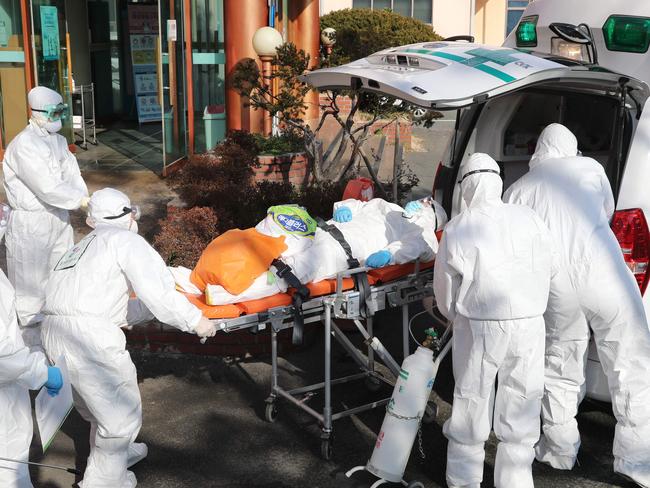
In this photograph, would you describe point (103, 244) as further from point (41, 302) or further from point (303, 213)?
point (41, 302)

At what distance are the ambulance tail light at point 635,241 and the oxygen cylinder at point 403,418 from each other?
1.21 meters

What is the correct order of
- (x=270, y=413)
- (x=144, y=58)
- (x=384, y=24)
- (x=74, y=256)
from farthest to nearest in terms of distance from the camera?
1. (x=384, y=24)
2. (x=144, y=58)
3. (x=270, y=413)
4. (x=74, y=256)

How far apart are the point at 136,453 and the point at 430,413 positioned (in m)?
1.75

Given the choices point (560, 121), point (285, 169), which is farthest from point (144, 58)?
point (560, 121)

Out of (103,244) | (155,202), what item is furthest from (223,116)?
(103,244)

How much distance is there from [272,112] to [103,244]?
494 centimetres

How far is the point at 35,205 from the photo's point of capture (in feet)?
19.5

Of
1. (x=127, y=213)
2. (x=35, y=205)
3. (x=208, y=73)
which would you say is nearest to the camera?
(x=127, y=213)

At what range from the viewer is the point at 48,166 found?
5926 mm

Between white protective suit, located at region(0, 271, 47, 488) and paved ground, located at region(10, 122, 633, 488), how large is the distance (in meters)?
0.65

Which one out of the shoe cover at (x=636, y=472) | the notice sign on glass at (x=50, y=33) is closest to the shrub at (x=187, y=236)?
the shoe cover at (x=636, y=472)

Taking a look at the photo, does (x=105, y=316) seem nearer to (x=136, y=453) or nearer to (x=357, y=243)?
(x=136, y=453)

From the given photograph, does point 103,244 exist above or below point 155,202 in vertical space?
above

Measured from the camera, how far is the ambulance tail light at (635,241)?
4.46 meters
